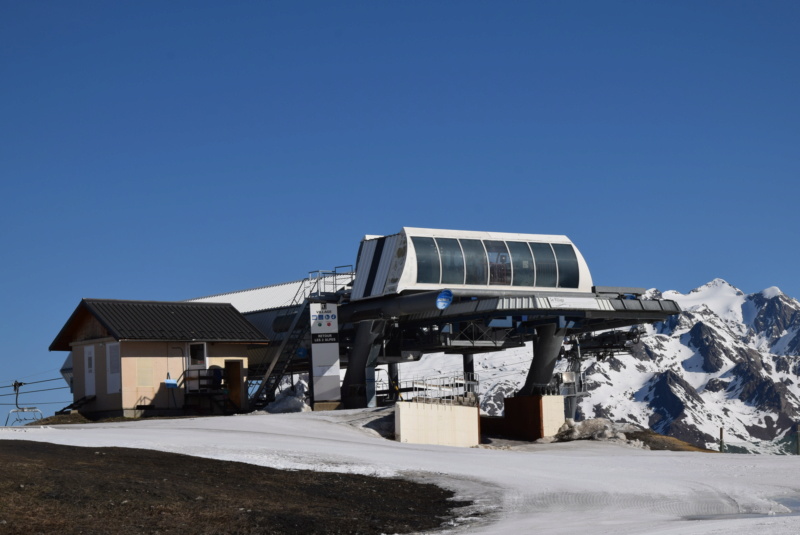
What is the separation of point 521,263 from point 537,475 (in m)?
25.4

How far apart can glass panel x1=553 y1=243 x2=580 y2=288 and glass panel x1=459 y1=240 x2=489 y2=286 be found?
3836 millimetres

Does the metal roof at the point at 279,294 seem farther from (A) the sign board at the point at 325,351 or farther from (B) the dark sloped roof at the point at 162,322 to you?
(B) the dark sloped roof at the point at 162,322

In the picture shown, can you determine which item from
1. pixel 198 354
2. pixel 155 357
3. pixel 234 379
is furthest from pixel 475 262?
pixel 155 357

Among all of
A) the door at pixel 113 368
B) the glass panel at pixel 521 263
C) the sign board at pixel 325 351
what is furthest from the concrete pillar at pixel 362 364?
the door at pixel 113 368

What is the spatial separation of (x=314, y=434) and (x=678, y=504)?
17.0 m

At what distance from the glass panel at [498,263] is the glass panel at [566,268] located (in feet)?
8.73

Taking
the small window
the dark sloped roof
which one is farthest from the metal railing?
the small window

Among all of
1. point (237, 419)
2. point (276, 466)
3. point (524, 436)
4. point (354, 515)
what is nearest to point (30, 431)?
point (237, 419)

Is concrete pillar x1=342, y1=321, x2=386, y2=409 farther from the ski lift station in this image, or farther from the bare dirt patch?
the bare dirt patch

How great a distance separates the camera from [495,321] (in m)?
47.2

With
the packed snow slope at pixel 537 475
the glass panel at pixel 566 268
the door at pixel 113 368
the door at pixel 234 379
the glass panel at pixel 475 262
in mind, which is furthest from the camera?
the glass panel at pixel 566 268

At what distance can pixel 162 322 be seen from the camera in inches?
1841

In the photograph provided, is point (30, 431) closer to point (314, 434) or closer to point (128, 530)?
point (314, 434)

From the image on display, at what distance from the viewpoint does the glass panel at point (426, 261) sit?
47.4 m
